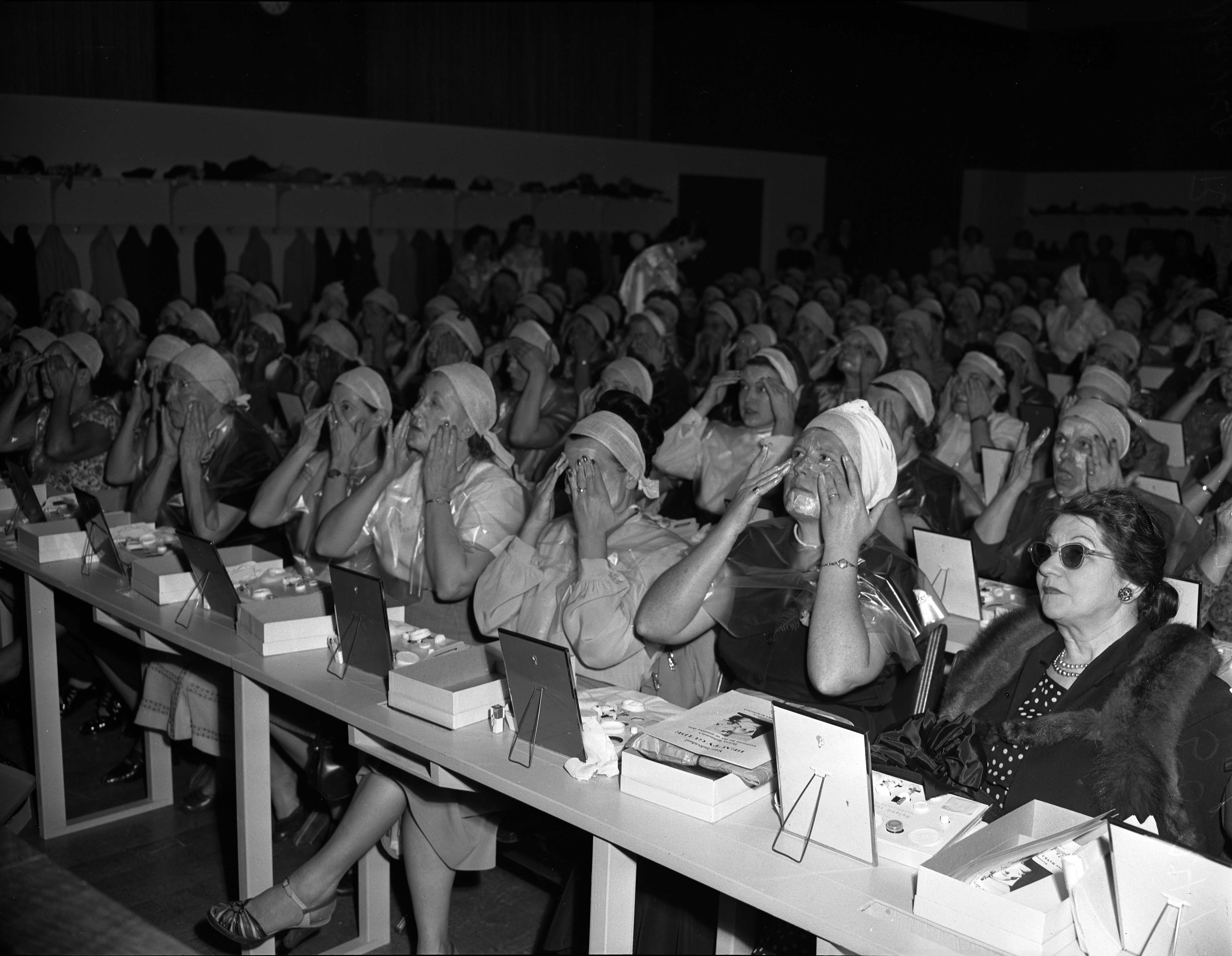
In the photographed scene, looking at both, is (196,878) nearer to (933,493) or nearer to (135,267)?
(933,493)

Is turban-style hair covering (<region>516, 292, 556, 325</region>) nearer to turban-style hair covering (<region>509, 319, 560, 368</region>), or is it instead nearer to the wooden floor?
turban-style hair covering (<region>509, 319, 560, 368</region>)

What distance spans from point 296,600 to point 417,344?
15.0 ft

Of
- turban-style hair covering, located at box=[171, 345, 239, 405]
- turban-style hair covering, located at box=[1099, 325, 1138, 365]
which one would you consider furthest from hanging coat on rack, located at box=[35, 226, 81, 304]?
turban-style hair covering, located at box=[1099, 325, 1138, 365]

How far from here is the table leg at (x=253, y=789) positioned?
285 centimetres

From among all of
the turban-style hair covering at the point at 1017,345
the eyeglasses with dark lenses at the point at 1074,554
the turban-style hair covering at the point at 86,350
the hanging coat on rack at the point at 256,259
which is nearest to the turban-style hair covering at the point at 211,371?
the turban-style hair covering at the point at 86,350

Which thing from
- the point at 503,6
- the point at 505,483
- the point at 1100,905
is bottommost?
the point at 1100,905

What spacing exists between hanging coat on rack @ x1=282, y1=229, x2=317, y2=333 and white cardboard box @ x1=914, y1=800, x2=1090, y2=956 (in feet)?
37.2

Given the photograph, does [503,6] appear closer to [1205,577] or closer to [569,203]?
[569,203]

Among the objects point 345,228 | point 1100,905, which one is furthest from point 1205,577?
point 345,228

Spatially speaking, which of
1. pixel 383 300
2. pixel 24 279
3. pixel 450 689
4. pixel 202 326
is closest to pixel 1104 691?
pixel 450 689

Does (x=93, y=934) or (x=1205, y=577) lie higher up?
(x=1205, y=577)

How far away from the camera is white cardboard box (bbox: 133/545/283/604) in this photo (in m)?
3.20

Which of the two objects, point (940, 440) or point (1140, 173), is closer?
point (940, 440)

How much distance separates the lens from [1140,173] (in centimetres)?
1703
